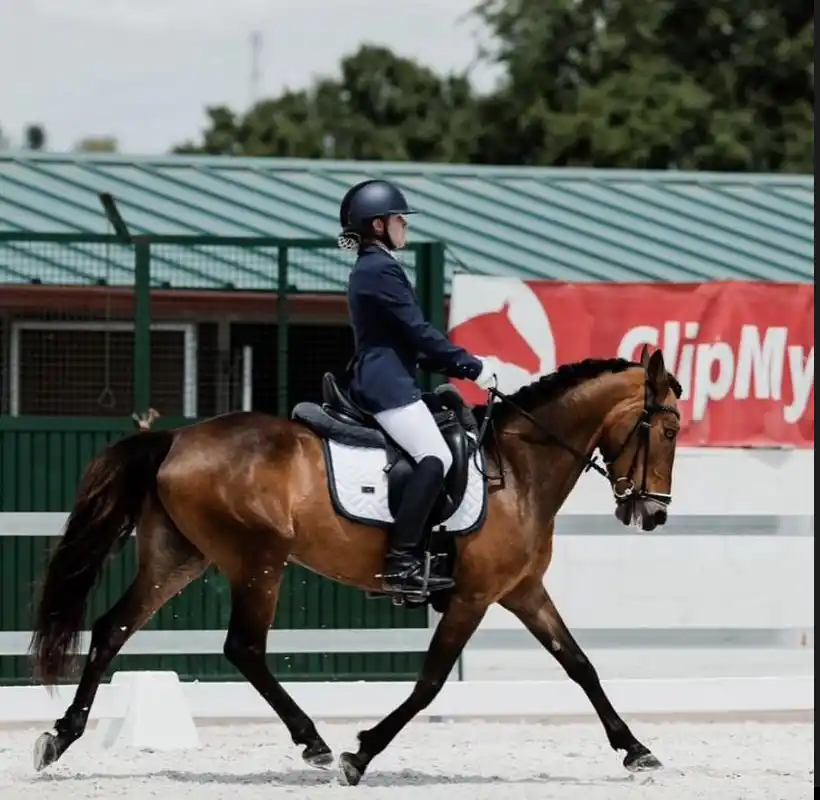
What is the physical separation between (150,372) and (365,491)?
334cm

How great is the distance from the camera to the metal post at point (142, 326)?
32.8 ft

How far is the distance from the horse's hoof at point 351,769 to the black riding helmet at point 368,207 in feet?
6.81

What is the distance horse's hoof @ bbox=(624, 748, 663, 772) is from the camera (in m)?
7.37

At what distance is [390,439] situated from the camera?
24.3ft

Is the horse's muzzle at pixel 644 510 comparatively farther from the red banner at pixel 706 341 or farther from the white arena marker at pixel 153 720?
the red banner at pixel 706 341

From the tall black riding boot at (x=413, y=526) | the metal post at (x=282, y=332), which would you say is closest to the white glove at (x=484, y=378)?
the tall black riding boot at (x=413, y=526)

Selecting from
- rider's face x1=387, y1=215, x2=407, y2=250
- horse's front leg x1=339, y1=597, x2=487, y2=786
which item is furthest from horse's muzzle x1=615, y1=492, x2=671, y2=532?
rider's face x1=387, y1=215, x2=407, y2=250

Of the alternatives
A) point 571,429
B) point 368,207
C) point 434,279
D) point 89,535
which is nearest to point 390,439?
point 571,429

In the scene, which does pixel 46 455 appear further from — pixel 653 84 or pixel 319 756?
pixel 653 84

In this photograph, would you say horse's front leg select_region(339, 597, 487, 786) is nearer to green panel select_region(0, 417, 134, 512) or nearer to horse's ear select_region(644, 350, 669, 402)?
horse's ear select_region(644, 350, 669, 402)

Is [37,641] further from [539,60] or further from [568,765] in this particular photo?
[539,60]

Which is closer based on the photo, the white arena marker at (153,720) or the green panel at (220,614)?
the white arena marker at (153,720)

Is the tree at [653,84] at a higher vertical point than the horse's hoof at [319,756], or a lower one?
higher

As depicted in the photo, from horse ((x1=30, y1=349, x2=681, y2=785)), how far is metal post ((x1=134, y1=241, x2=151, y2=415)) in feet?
7.99
